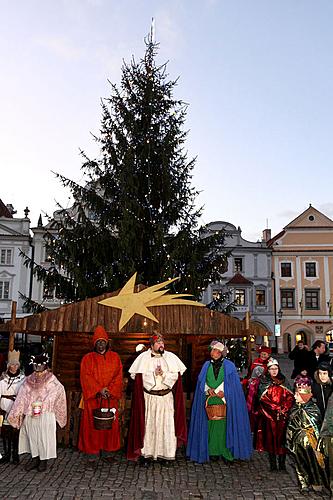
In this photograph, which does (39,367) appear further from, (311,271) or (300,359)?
(311,271)

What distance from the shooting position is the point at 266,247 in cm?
3806

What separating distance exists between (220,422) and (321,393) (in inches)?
63.1

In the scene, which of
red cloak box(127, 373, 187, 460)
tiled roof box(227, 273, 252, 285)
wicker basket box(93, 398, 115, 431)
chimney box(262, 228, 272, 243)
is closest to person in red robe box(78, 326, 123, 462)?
wicker basket box(93, 398, 115, 431)

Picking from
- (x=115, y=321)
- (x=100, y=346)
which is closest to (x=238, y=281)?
(x=115, y=321)

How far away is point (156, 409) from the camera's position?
7039 mm

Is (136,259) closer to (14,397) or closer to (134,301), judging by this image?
(134,301)

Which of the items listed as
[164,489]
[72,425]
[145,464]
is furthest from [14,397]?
[164,489]

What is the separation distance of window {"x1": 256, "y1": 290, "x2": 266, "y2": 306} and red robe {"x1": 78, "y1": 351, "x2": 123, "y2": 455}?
3101 centimetres

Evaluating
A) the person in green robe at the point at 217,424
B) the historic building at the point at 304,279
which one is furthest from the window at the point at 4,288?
the person in green robe at the point at 217,424

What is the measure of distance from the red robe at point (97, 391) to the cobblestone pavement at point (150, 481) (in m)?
0.32

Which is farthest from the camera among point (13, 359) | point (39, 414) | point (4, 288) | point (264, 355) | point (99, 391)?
point (4, 288)

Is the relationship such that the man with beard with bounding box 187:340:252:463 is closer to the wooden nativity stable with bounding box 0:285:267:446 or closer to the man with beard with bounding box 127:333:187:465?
the man with beard with bounding box 127:333:187:465

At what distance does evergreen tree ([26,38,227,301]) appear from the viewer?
1261cm

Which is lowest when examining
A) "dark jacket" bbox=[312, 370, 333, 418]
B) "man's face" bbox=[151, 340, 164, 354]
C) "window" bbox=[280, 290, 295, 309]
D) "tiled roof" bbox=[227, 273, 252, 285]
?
"dark jacket" bbox=[312, 370, 333, 418]
